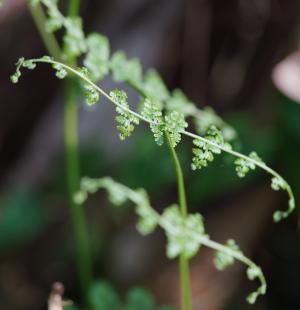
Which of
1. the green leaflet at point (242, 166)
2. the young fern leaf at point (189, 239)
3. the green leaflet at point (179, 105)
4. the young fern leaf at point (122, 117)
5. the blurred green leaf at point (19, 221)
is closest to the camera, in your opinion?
the young fern leaf at point (122, 117)

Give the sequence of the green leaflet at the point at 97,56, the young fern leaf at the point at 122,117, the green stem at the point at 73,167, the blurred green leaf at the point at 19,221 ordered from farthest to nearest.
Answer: the blurred green leaf at the point at 19,221
the green stem at the point at 73,167
the green leaflet at the point at 97,56
the young fern leaf at the point at 122,117

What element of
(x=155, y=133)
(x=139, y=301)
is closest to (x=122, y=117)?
(x=155, y=133)

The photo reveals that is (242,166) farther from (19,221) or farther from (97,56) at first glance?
(19,221)

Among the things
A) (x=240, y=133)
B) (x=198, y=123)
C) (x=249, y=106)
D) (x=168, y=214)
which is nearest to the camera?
(x=168, y=214)

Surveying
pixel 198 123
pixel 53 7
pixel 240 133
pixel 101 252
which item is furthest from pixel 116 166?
pixel 53 7

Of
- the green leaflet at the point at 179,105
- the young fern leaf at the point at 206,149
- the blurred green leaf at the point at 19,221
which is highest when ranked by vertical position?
the blurred green leaf at the point at 19,221

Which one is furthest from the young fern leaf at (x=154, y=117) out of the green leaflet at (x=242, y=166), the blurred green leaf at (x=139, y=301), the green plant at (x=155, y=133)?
the blurred green leaf at (x=139, y=301)

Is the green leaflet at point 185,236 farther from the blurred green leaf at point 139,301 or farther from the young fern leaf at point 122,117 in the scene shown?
the young fern leaf at point 122,117

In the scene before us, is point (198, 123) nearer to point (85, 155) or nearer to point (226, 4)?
point (85, 155)
